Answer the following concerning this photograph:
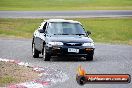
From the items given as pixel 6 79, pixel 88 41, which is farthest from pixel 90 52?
pixel 6 79

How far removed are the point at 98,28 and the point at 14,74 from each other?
24223mm

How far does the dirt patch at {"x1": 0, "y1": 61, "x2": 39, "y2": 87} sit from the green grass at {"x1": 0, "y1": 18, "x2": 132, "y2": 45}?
15791 mm

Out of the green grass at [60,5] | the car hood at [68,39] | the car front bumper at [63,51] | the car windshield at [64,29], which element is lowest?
the green grass at [60,5]

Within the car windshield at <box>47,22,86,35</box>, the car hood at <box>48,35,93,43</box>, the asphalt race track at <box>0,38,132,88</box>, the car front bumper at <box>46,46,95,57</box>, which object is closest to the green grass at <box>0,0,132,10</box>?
the asphalt race track at <box>0,38,132,88</box>

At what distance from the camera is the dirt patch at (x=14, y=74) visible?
1161cm

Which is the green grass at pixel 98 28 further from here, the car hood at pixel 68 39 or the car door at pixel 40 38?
the car hood at pixel 68 39

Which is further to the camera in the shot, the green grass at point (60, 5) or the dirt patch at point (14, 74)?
the green grass at point (60, 5)

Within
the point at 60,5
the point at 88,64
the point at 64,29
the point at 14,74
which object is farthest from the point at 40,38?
the point at 60,5

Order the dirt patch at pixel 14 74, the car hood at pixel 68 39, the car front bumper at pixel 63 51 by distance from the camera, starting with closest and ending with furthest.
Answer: the dirt patch at pixel 14 74, the car front bumper at pixel 63 51, the car hood at pixel 68 39

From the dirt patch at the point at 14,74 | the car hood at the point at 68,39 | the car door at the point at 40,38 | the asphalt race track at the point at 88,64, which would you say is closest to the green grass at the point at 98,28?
the asphalt race track at the point at 88,64

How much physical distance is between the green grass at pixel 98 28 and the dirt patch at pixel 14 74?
15791mm

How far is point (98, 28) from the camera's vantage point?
36.9 m

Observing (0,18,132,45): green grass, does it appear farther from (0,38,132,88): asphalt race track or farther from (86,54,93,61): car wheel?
(86,54,93,61): car wheel

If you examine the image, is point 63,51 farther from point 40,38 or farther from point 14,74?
point 14,74
